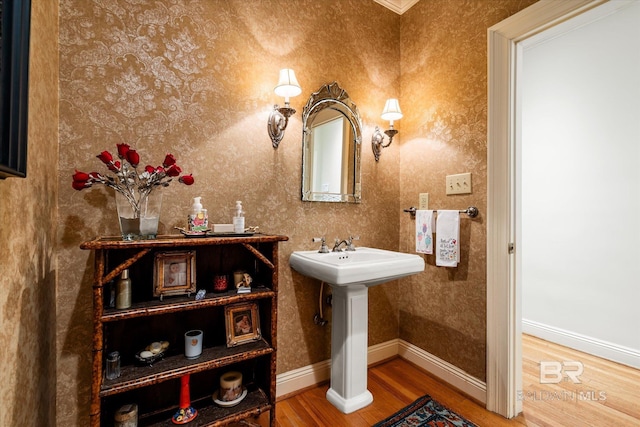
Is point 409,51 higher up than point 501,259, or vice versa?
point 409,51

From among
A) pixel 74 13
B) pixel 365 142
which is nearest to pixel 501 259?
pixel 365 142

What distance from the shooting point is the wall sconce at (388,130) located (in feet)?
6.70

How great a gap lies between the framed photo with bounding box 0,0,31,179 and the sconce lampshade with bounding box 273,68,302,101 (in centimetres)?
107

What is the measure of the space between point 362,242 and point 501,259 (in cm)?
85

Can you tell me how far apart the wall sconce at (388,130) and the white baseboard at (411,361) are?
144 centimetres

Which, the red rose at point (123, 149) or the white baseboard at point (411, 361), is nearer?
the red rose at point (123, 149)

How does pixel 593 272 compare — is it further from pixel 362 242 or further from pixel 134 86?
pixel 134 86

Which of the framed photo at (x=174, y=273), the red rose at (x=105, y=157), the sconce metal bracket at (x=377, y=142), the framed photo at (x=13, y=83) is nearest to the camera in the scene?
the framed photo at (x=13, y=83)

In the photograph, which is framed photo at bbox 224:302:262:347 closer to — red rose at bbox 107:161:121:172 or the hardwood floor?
the hardwood floor

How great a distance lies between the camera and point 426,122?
206cm

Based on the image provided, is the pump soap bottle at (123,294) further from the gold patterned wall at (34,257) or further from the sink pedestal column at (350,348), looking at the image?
the sink pedestal column at (350,348)

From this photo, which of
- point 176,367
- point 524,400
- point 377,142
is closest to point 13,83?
point 176,367

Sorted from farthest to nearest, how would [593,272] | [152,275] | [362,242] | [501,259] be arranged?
[593,272] → [362,242] → [501,259] → [152,275]

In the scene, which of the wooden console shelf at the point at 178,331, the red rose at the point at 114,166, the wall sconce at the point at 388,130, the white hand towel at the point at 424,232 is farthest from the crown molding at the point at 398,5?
the red rose at the point at 114,166
